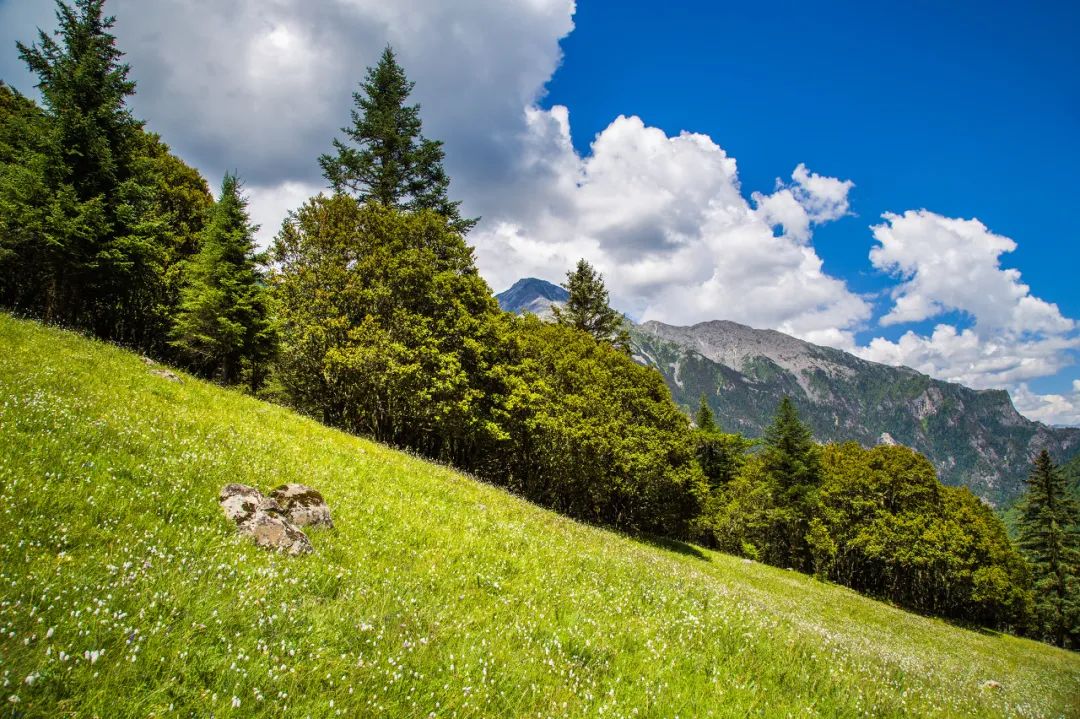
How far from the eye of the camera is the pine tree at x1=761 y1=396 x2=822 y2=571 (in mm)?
55156

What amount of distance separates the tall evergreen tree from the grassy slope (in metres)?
12.5

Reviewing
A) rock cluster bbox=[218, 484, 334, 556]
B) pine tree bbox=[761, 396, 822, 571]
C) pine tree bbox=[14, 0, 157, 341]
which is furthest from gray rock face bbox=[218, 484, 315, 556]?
pine tree bbox=[761, 396, 822, 571]

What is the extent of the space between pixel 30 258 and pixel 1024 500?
101 metres

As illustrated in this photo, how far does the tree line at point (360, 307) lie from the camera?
23984 mm

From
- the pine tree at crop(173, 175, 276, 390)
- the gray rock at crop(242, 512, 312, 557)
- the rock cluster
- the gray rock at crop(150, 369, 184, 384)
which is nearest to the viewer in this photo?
the gray rock at crop(242, 512, 312, 557)

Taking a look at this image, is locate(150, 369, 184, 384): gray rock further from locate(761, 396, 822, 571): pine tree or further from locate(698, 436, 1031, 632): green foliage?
locate(761, 396, 822, 571): pine tree

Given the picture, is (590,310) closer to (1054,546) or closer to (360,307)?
(360,307)

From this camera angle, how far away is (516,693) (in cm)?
561

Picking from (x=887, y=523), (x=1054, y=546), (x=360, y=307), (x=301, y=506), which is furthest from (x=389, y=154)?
(x=1054, y=546)

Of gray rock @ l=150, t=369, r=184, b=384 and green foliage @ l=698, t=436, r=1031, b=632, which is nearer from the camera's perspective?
gray rock @ l=150, t=369, r=184, b=384

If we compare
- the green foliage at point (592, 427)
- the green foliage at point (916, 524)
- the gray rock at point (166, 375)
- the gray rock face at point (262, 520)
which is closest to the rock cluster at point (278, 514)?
the gray rock face at point (262, 520)

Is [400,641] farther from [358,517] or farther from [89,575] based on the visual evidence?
[358,517]

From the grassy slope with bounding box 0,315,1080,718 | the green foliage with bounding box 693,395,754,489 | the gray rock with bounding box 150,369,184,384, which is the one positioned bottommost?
the grassy slope with bounding box 0,315,1080,718

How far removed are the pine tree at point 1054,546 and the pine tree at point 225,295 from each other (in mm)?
89034
